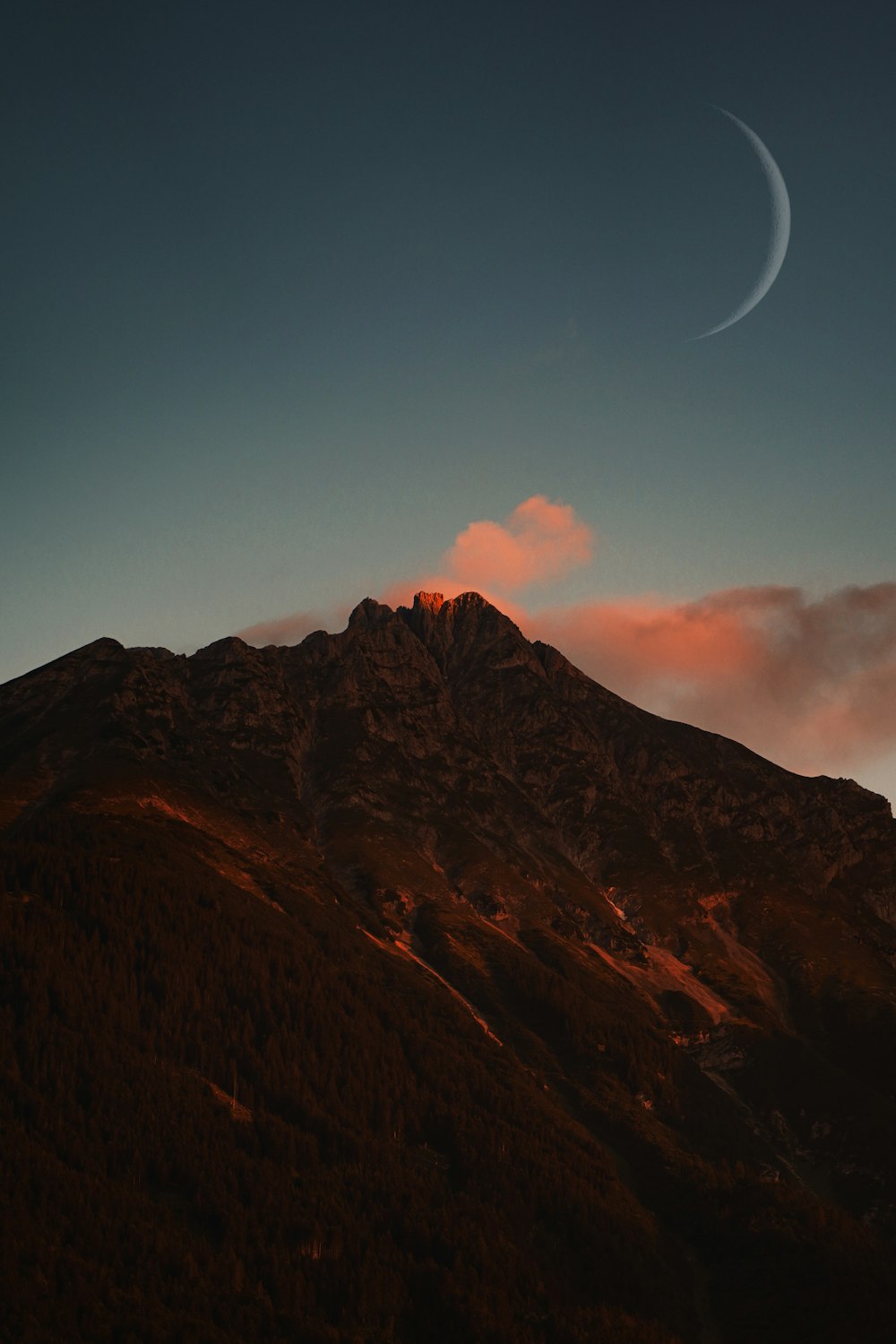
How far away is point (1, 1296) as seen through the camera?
199875mm

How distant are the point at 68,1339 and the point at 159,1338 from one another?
49.4ft

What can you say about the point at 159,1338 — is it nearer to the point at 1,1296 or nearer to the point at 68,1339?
the point at 68,1339

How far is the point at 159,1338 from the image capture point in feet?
655

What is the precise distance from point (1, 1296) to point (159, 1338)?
2803 centimetres

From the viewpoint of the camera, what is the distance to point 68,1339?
195 m

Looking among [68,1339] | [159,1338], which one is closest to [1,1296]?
[68,1339]

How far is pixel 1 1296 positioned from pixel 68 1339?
47.3ft
